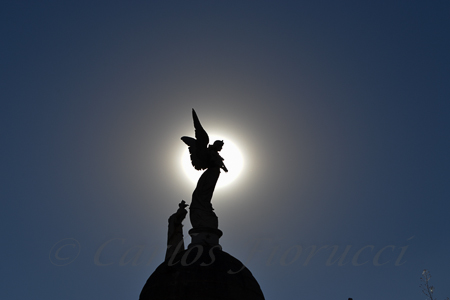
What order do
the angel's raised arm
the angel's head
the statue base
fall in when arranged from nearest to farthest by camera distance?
1. the statue base
2. the angel's raised arm
3. the angel's head

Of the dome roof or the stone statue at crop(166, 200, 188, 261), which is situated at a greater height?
the stone statue at crop(166, 200, 188, 261)

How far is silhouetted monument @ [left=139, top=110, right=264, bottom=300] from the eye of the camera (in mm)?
10044

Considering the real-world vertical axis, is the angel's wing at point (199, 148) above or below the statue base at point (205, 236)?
above

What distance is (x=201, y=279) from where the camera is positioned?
10.1 metres

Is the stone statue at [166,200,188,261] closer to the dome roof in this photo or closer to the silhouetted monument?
the silhouetted monument

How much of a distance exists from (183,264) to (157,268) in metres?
0.88

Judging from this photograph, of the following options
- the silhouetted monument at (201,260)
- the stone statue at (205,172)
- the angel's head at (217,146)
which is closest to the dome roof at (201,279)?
the silhouetted monument at (201,260)

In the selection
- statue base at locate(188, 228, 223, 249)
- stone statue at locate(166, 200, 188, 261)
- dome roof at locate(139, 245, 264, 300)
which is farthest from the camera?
stone statue at locate(166, 200, 188, 261)

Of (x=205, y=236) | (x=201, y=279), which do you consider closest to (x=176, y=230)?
(x=205, y=236)

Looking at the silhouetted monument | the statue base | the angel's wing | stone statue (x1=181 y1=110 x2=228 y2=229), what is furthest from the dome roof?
the angel's wing

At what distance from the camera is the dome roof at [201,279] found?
32.6 ft

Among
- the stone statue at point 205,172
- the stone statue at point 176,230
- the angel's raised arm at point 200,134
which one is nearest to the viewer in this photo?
the stone statue at point 205,172

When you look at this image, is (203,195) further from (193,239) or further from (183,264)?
(183,264)

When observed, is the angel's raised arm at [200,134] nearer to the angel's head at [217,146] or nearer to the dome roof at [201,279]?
the angel's head at [217,146]
